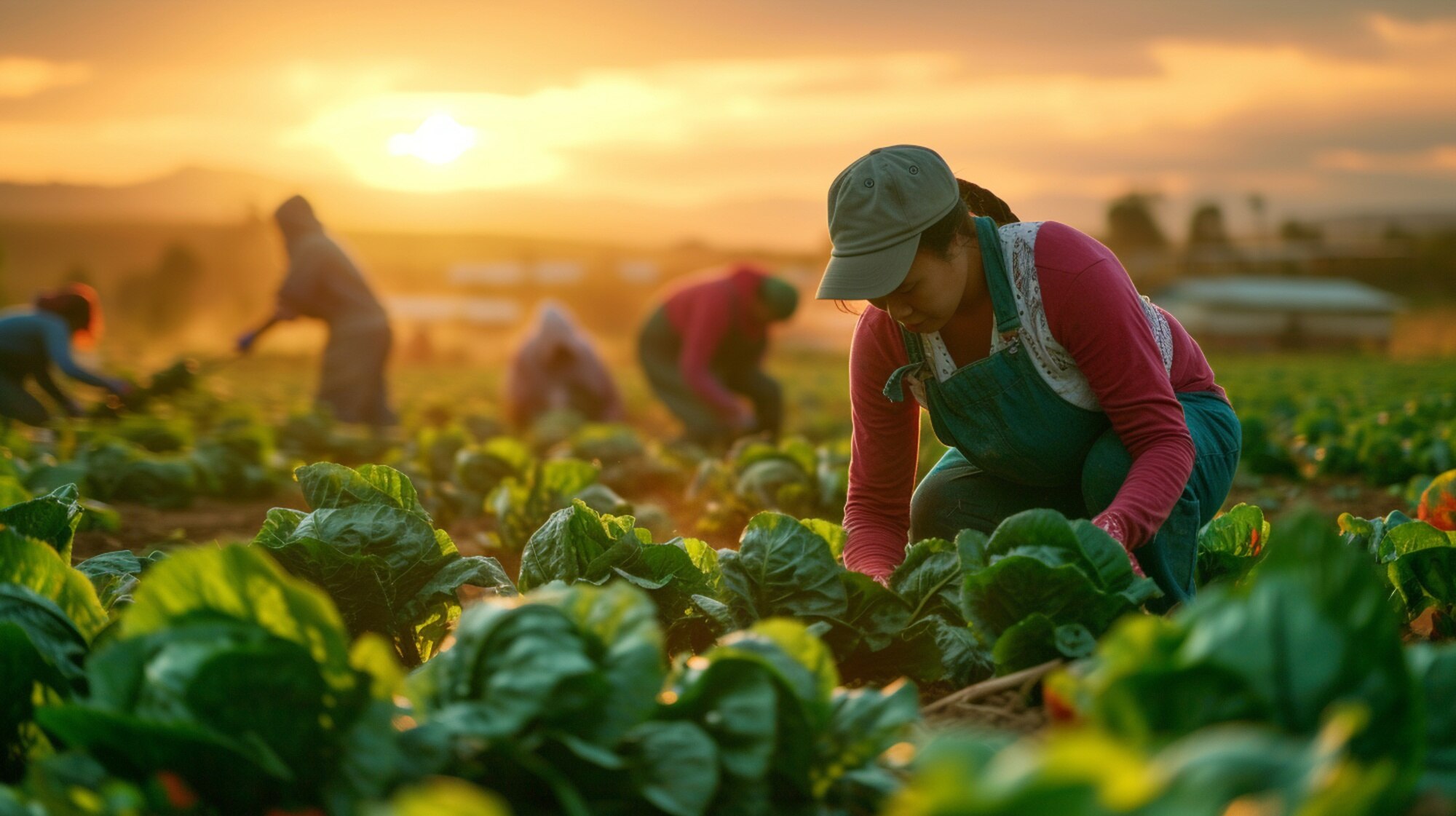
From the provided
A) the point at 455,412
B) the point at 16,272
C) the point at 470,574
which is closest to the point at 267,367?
the point at 455,412

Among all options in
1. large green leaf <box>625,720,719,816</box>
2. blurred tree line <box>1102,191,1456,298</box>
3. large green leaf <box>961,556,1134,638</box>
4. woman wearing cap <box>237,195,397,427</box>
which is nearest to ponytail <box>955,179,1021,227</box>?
large green leaf <box>961,556,1134,638</box>

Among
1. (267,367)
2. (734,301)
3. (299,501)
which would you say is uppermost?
(734,301)

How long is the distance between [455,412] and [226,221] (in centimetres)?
6533

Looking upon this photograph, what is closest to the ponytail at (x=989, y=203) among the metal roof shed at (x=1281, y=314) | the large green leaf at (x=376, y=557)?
the large green leaf at (x=376, y=557)

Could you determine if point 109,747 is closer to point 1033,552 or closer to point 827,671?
point 827,671

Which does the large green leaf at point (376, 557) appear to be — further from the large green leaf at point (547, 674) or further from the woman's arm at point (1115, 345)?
the woman's arm at point (1115, 345)

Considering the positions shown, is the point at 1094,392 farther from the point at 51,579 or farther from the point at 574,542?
the point at 51,579

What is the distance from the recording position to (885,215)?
8.29 feet

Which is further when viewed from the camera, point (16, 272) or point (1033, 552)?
point (16, 272)

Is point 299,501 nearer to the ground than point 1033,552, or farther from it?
nearer to the ground

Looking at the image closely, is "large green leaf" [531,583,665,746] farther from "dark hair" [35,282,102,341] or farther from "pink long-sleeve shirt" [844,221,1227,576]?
"dark hair" [35,282,102,341]

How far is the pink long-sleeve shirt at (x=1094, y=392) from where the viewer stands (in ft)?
8.39

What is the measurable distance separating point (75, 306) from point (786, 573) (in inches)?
353

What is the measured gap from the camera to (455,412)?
1387cm
